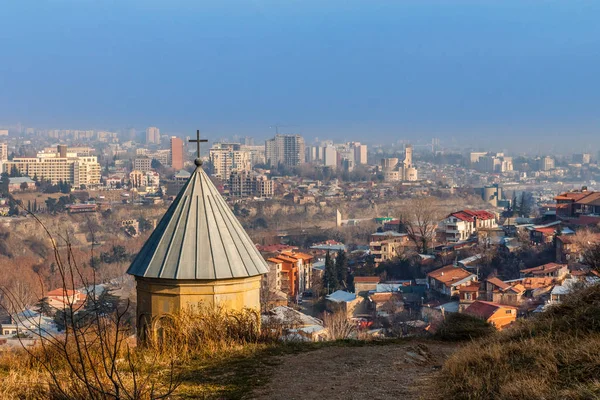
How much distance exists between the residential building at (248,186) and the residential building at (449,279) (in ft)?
146

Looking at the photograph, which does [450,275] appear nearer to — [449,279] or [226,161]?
[449,279]

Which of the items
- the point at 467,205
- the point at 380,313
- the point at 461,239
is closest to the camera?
the point at 380,313

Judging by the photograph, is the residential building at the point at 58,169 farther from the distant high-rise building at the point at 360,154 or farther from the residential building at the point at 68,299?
the residential building at the point at 68,299

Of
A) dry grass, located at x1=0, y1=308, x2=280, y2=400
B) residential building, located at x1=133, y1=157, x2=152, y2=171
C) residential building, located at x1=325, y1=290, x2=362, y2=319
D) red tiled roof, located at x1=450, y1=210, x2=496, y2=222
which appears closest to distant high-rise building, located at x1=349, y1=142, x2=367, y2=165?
residential building, located at x1=133, y1=157, x2=152, y2=171

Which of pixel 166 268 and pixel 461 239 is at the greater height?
pixel 166 268

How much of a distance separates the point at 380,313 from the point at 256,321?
21.0 m

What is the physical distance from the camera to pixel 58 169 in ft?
260

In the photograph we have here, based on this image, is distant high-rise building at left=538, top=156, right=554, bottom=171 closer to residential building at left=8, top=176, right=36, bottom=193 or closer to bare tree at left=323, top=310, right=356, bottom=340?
residential building at left=8, top=176, right=36, bottom=193

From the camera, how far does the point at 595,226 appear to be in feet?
110

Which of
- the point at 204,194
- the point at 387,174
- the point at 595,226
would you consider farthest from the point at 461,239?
the point at 387,174

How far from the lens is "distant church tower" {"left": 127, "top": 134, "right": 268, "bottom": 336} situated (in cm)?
521

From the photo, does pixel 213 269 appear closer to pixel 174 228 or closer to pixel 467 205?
pixel 174 228

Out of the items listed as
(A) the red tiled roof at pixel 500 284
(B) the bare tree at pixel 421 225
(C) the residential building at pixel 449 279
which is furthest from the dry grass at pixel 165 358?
(B) the bare tree at pixel 421 225

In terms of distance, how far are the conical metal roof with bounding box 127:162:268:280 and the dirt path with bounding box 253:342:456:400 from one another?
0.89 meters
